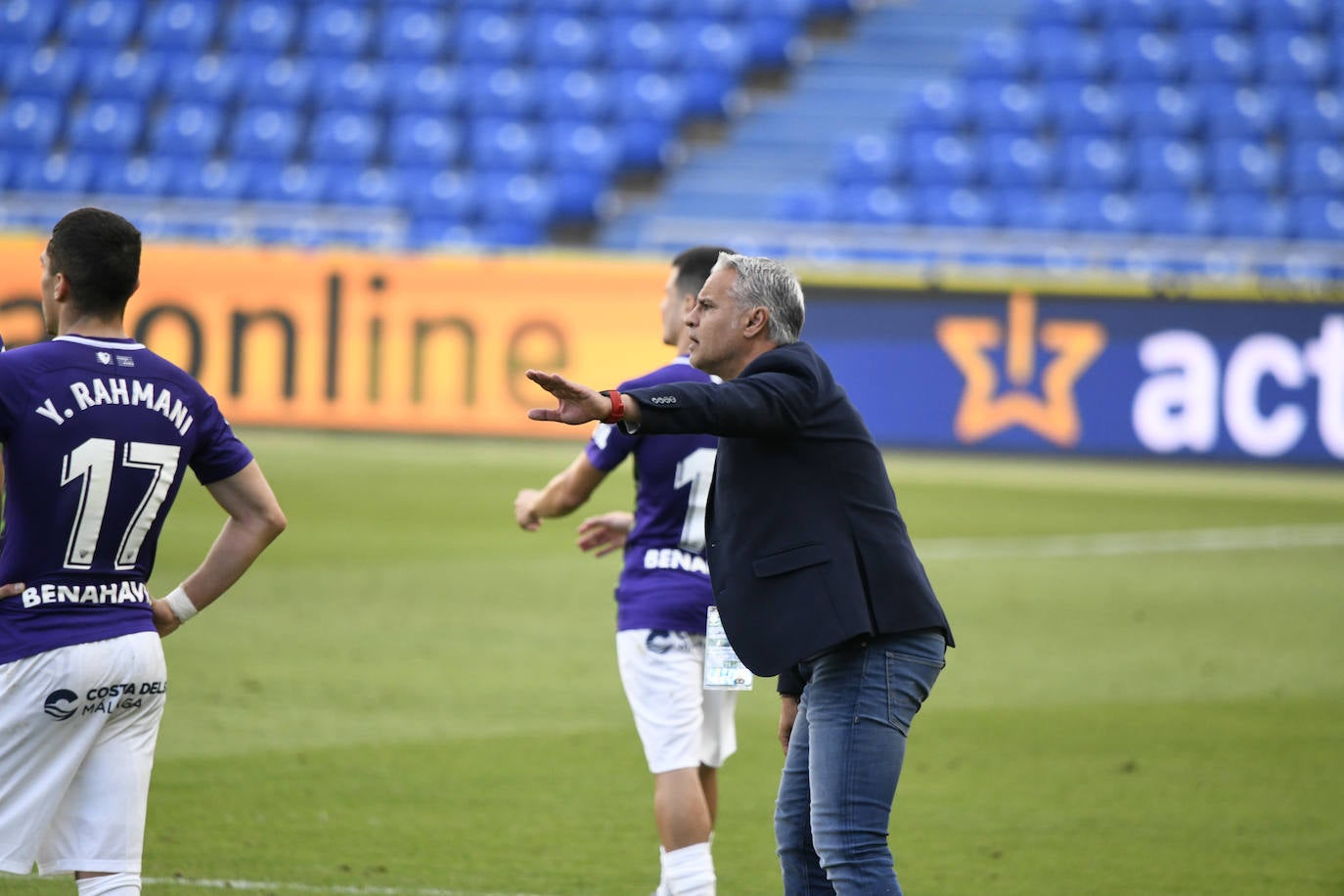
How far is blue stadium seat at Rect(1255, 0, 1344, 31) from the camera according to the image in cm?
2642

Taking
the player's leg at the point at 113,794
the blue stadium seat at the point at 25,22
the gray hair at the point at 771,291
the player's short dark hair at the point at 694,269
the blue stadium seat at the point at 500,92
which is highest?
the blue stadium seat at the point at 25,22

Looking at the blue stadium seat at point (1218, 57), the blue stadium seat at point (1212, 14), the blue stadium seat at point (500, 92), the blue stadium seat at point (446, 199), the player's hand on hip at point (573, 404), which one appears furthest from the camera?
the blue stadium seat at point (1212, 14)

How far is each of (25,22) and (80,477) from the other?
25.5 metres

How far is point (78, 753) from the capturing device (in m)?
4.20

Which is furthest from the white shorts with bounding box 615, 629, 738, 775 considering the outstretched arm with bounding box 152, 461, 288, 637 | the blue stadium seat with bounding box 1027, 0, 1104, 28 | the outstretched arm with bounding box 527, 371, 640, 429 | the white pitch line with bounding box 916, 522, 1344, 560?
the blue stadium seat with bounding box 1027, 0, 1104, 28

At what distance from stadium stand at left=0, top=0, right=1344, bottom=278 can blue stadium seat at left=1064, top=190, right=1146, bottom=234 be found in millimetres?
40

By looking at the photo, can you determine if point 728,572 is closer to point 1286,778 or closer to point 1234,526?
point 1286,778

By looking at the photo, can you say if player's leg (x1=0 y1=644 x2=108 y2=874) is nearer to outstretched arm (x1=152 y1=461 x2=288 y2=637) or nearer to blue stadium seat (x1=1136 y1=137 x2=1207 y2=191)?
outstretched arm (x1=152 y1=461 x2=288 y2=637)

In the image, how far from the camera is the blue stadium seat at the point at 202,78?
26281mm

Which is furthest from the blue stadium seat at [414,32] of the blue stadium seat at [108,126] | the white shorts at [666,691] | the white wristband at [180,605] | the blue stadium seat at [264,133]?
the white wristband at [180,605]

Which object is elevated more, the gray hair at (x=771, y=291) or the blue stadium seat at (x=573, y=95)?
the blue stadium seat at (x=573, y=95)

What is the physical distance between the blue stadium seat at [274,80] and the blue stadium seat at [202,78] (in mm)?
144

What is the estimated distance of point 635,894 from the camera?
6070 millimetres

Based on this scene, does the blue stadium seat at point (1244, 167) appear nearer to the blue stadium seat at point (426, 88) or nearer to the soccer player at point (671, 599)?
the blue stadium seat at point (426, 88)
